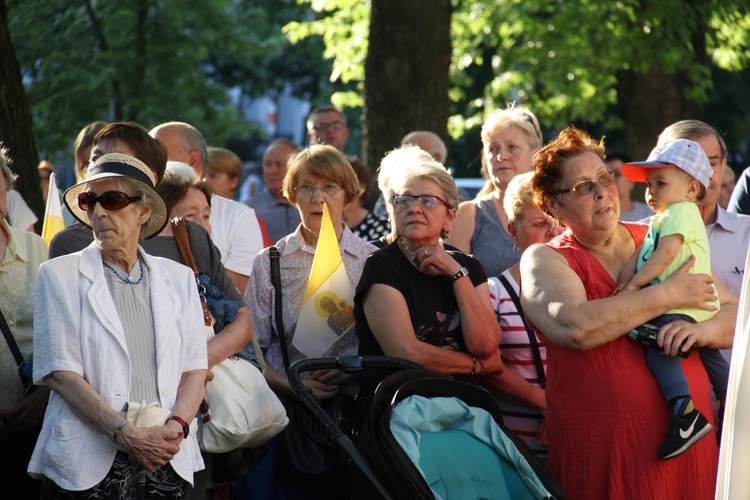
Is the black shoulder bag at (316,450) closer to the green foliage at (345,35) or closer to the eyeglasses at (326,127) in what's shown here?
the eyeglasses at (326,127)

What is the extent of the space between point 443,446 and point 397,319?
2.69ft

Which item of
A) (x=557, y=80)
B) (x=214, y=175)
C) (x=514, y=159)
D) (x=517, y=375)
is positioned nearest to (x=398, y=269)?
(x=517, y=375)

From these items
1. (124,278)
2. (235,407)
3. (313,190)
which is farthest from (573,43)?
(124,278)

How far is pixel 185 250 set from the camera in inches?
183

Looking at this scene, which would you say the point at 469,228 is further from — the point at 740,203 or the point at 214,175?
the point at 214,175

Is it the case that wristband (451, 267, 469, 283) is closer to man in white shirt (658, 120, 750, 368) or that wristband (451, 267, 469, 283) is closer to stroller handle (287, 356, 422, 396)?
stroller handle (287, 356, 422, 396)

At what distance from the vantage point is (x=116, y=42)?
683 inches

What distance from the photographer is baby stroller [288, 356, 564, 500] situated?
12.5 ft

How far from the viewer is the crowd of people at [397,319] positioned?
3.94m

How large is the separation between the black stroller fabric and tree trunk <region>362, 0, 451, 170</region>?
6430 millimetres

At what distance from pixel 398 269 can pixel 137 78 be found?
1357cm

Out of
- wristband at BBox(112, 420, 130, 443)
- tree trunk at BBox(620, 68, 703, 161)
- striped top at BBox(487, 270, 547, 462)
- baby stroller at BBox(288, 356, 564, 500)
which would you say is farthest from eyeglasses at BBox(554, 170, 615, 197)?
tree trunk at BBox(620, 68, 703, 161)

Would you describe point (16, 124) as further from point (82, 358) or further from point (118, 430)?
point (118, 430)

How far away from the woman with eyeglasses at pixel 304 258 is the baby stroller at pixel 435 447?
0.94 meters
